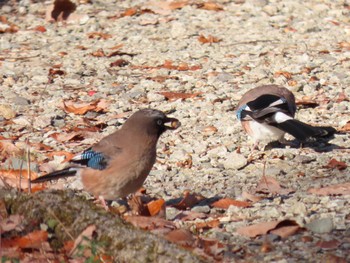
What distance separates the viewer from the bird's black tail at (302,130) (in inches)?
294

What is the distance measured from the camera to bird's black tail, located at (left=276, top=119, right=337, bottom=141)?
7.47 meters

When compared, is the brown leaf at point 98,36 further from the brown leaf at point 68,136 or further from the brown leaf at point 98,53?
the brown leaf at point 68,136

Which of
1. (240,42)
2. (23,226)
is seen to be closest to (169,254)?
(23,226)

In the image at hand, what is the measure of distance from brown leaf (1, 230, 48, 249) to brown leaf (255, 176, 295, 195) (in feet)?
6.13

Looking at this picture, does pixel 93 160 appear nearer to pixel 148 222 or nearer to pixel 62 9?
pixel 148 222

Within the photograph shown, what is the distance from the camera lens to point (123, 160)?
5902mm

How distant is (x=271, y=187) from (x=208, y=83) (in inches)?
128

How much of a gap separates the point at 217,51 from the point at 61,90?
85.6 inches

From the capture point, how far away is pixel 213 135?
7961 millimetres

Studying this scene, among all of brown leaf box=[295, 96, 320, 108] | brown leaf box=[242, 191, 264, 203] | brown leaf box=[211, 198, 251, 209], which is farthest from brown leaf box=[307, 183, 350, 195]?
brown leaf box=[295, 96, 320, 108]

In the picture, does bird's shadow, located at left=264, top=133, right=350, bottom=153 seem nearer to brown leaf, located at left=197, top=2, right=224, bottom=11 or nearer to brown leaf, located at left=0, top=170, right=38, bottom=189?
brown leaf, located at left=0, top=170, right=38, bottom=189

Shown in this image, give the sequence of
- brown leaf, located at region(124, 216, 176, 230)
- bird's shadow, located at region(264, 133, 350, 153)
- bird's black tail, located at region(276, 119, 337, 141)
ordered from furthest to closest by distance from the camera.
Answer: bird's shadow, located at region(264, 133, 350, 153), bird's black tail, located at region(276, 119, 337, 141), brown leaf, located at region(124, 216, 176, 230)

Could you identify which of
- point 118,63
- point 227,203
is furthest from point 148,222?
point 118,63

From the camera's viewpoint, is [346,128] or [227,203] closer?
[227,203]
